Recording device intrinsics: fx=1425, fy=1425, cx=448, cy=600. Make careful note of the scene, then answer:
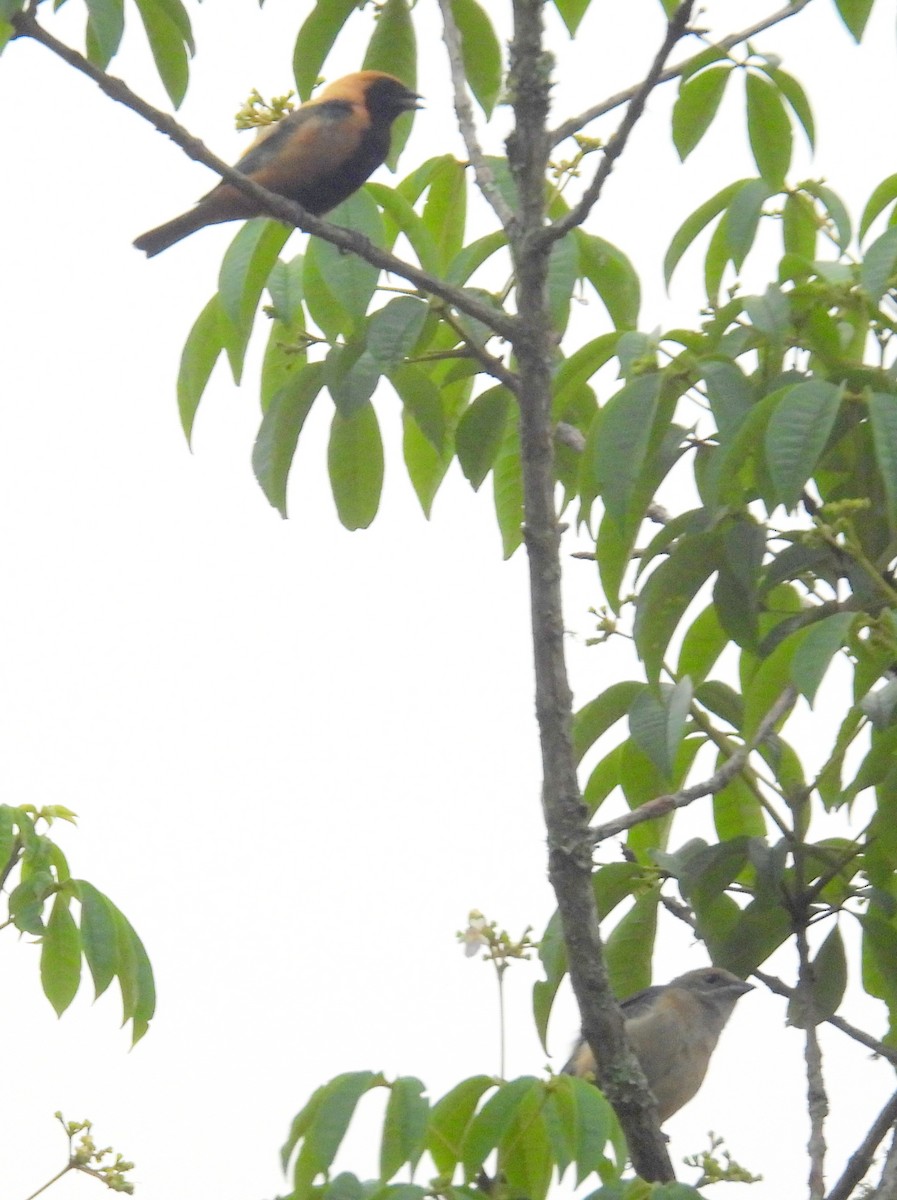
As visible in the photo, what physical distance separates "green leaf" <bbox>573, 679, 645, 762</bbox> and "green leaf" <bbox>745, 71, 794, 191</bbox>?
1.31 m

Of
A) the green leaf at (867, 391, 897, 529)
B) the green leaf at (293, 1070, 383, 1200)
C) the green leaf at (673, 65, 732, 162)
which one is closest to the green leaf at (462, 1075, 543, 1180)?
the green leaf at (293, 1070, 383, 1200)

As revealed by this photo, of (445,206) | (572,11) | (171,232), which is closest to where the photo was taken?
(572,11)

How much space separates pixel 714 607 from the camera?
2.90 m

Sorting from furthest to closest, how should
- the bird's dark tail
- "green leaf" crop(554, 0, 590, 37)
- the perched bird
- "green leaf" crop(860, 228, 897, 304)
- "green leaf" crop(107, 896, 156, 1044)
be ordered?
the bird's dark tail → the perched bird → "green leaf" crop(107, 896, 156, 1044) → "green leaf" crop(554, 0, 590, 37) → "green leaf" crop(860, 228, 897, 304)

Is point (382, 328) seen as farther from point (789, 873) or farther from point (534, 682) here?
point (789, 873)

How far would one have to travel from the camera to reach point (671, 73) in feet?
10.1

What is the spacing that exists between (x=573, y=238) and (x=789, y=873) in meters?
1.45

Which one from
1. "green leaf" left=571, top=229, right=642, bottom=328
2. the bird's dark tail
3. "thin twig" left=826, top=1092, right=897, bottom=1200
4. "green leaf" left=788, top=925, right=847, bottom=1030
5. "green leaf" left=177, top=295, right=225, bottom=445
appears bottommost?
"thin twig" left=826, top=1092, right=897, bottom=1200

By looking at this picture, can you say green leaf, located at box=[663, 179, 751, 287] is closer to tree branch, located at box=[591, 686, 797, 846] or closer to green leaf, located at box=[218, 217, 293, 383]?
green leaf, located at box=[218, 217, 293, 383]

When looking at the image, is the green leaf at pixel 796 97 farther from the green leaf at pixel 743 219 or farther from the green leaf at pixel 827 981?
the green leaf at pixel 827 981

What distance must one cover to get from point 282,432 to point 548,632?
1050 mm

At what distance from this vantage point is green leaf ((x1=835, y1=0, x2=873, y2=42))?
117 inches

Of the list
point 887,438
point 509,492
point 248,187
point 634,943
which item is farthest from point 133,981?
point 887,438

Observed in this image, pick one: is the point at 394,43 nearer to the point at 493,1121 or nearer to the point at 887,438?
the point at 887,438
